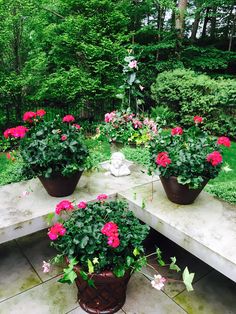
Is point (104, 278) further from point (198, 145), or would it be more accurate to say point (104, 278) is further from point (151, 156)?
point (198, 145)

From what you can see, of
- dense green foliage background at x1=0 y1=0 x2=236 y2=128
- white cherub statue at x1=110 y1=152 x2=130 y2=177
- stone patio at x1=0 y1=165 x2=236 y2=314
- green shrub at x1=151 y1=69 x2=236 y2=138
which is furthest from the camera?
green shrub at x1=151 y1=69 x2=236 y2=138

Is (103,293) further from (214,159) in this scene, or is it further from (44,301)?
(214,159)

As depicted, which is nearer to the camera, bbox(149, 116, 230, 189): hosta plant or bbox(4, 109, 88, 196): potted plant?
bbox(149, 116, 230, 189): hosta plant

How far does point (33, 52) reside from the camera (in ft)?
21.9

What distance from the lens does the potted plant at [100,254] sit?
171cm

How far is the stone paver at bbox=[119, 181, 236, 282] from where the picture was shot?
182 cm

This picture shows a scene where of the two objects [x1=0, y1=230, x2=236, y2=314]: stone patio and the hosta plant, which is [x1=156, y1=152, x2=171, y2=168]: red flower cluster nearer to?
the hosta plant

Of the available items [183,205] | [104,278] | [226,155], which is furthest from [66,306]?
[226,155]

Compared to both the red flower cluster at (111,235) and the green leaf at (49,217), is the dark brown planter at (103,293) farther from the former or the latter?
the green leaf at (49,217)

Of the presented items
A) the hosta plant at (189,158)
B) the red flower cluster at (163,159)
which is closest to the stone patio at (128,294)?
the hosta plant at (189,158)

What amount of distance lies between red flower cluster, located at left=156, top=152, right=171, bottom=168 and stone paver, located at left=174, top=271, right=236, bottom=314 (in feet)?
3.43

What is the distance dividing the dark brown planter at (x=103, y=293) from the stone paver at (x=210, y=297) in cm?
51

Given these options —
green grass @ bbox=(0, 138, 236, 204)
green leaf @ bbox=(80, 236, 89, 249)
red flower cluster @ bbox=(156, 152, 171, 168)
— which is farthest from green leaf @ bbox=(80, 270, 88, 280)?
green grass @ bbox=(0, 138, 236, 204)

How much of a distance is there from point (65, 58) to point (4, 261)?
22.3 ft
